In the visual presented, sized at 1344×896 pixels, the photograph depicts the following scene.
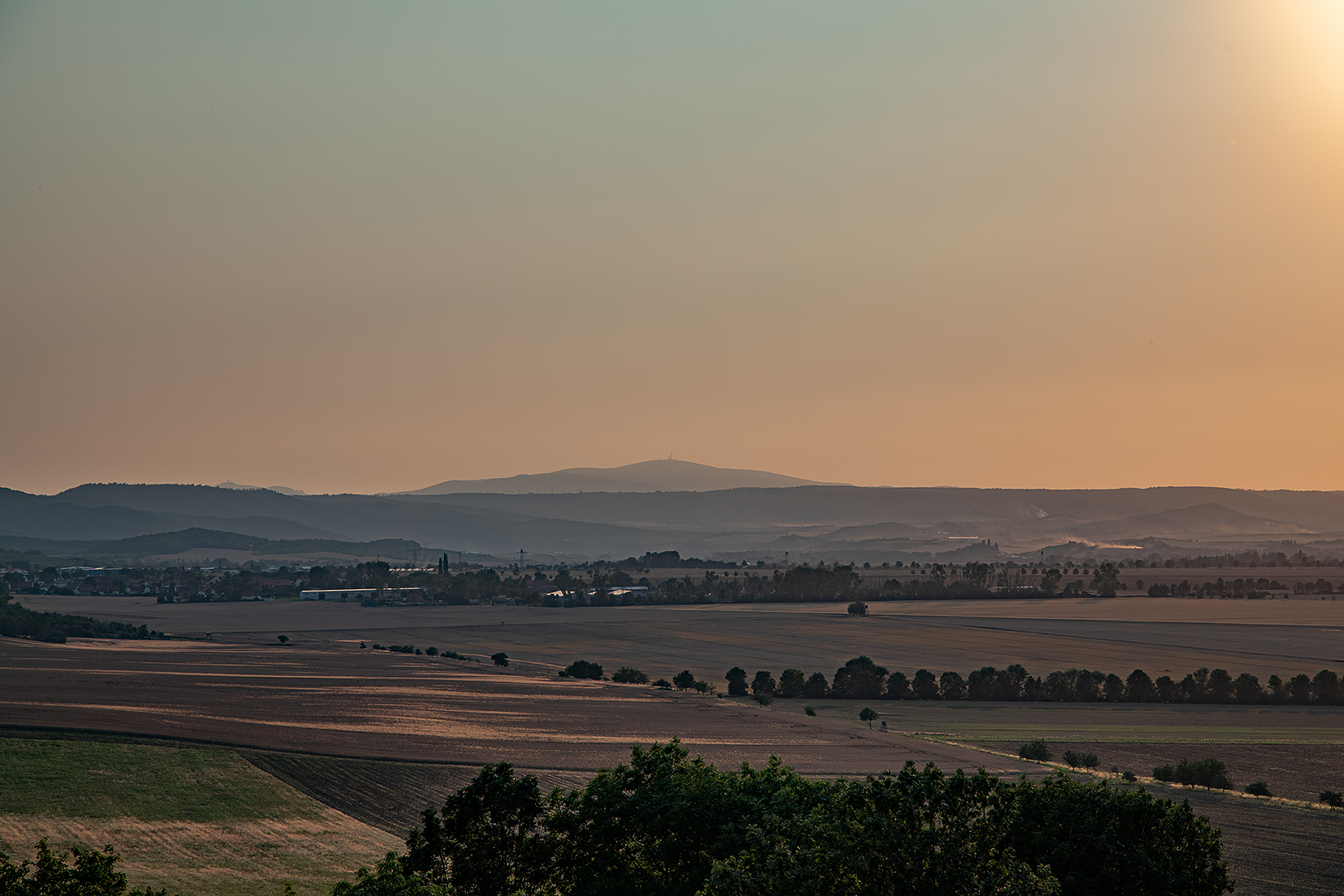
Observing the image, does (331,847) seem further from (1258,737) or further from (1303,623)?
(1303,623)

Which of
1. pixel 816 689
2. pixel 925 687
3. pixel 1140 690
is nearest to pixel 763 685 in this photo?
pixel 816 689

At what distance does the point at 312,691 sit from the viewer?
80625 mm

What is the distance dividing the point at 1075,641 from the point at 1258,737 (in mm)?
57699

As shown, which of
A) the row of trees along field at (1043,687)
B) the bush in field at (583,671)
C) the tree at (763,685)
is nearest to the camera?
the row of trees along field at (1043,687)

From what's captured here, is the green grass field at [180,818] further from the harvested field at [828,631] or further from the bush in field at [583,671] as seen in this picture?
the harvested field at [828,631]

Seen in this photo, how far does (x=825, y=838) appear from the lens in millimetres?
22016

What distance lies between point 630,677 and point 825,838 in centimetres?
7702

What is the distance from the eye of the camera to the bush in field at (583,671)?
98.5 meters

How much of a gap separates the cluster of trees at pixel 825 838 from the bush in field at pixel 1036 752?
36.6 metres

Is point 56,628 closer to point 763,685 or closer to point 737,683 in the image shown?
point 737,683

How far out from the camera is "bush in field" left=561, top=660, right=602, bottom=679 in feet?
323

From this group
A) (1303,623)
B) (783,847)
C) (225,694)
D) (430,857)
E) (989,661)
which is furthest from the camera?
(1303,623)

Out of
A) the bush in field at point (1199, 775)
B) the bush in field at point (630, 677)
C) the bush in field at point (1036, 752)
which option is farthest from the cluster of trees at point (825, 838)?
the bush in field at point (630, 677)

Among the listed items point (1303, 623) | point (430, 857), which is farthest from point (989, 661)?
point (430, 857)
